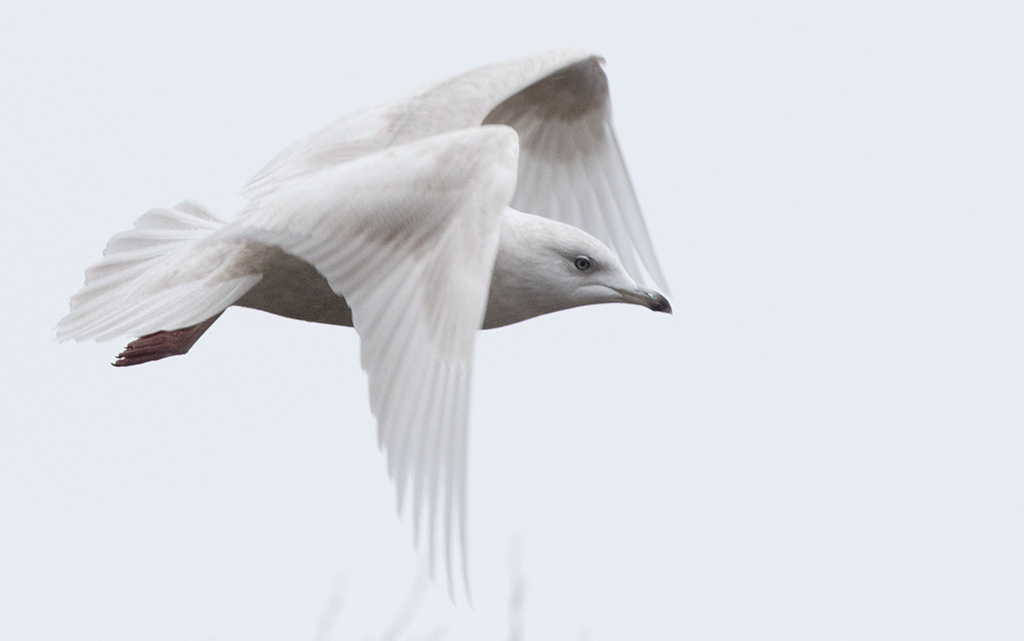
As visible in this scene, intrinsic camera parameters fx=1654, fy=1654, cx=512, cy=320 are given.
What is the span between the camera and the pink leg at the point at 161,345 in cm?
618

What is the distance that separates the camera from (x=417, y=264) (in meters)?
5.08

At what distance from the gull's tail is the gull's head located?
0.89 meters

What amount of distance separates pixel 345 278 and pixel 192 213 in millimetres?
1958

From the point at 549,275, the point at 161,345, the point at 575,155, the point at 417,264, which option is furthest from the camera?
the point at 575,155

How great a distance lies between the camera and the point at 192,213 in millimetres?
6859

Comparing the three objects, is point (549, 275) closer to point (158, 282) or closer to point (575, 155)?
point (158, 282)

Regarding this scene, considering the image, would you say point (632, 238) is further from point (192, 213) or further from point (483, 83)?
point (192, 213)

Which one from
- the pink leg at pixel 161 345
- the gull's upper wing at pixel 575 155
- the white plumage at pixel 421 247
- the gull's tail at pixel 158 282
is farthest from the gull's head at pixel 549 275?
the gull's upper wing at pixel 575 155

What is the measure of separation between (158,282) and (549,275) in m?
1.43

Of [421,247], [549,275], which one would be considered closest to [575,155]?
[549,275]

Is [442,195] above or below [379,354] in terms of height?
above

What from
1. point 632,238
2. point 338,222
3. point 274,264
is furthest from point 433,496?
point 632,238

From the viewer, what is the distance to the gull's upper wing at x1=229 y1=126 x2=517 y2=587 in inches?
185

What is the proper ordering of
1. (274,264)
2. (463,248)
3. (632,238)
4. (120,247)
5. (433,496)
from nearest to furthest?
(433,496) < (463,248) < (274,264) < (120,247) < (632,238)
